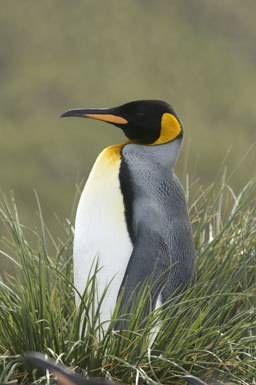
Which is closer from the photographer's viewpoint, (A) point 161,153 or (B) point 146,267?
(B) point 146,267

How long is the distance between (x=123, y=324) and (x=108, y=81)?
3039 centimetres

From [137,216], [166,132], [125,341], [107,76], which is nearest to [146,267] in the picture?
[137,216]

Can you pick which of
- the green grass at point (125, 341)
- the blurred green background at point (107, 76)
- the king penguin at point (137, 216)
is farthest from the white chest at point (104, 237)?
the blurred green background at point (107, 76)

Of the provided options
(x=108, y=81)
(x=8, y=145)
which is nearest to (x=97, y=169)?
(x=8, y=145)

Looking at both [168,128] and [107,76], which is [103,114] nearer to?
[168,128]

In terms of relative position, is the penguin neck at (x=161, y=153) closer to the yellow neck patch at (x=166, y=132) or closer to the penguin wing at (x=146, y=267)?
the yellow neck patch at (x=166, y=132)

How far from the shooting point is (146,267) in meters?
3.18

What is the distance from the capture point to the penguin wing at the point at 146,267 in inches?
124

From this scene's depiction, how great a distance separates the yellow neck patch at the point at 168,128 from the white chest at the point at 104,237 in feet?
0.58

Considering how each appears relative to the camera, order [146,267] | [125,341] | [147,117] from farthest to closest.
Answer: [147,117], [146,267], [125,341]

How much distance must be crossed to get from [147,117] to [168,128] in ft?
0.26

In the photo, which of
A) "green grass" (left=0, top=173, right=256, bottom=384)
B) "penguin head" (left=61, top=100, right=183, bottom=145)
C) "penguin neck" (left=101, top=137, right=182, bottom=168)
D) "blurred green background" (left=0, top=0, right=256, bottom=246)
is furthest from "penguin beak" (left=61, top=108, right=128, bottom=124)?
"blurred green background" (left=0, top=0, right=256, bottom=246)

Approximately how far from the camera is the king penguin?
3.20 m

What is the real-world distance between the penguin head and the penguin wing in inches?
13.7
